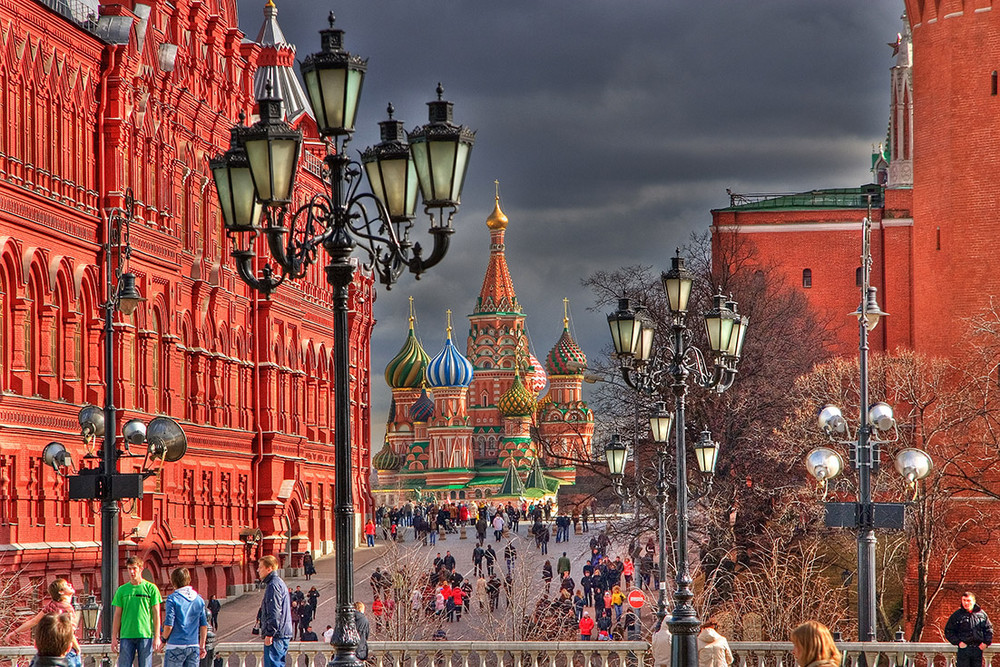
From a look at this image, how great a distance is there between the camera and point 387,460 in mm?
151500

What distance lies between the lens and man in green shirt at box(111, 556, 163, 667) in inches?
709

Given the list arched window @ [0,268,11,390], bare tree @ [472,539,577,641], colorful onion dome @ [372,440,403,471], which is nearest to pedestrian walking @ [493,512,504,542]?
bare tree @ [472,539,577,641]

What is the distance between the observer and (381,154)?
41.0 feet

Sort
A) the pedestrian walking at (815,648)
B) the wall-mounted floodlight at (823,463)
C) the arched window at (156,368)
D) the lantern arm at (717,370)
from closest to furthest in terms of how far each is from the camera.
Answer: the pedestrian walking at (815,648) → the lantern arm at (717,370) → the wall-mounted floodlight at (823,463) → the arched window at (156,368)

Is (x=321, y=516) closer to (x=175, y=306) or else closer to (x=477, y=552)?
(x=477, y=552)

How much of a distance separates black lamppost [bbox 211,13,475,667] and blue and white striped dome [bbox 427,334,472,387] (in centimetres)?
13083

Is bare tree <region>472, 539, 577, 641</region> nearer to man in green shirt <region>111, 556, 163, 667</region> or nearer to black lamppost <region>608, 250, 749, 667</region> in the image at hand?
black lamppost <region>608, 250, 749, 667</region>

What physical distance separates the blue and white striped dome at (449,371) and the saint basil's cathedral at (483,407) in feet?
0.26

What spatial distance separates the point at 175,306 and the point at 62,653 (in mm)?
35632

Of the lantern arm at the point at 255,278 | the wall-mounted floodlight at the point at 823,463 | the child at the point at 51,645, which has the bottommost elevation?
the child at the point at 51,645

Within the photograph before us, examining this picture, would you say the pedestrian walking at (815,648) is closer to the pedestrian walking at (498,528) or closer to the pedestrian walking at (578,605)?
the pedestrian walking at (578,605)

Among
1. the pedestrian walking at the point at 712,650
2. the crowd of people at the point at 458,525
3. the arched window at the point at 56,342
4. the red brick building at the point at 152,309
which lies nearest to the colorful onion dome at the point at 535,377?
the crowd of people at the point at 458,525

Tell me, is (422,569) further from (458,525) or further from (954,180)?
(458,525)

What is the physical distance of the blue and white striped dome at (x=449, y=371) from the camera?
144 meters
